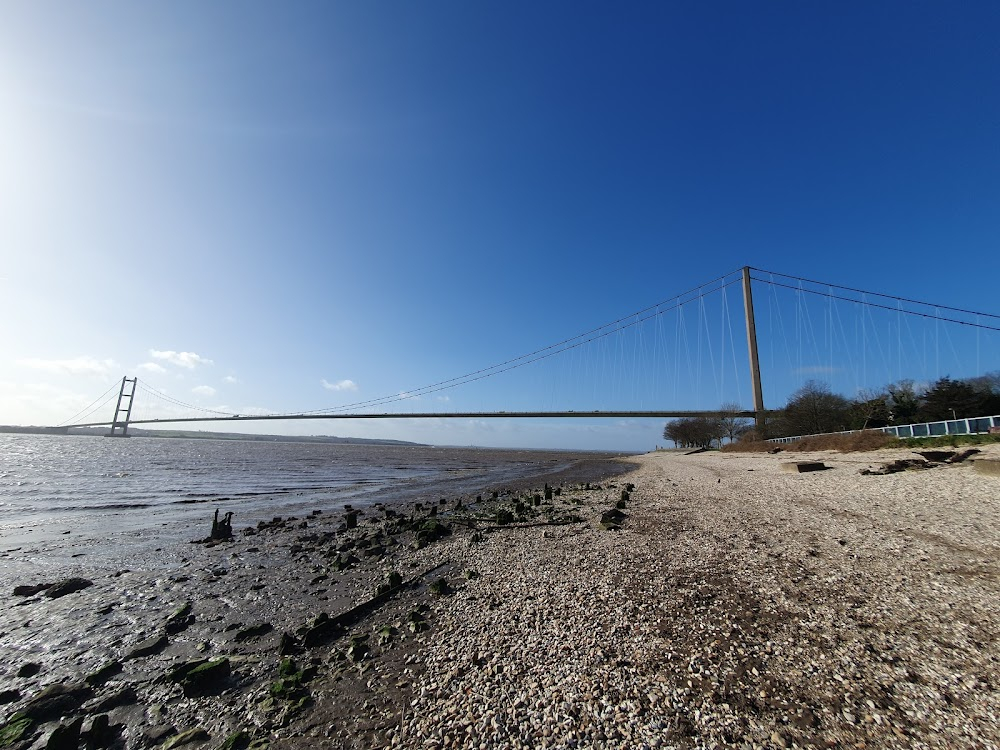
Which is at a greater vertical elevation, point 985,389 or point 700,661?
point 985,389

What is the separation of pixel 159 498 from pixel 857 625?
25.2 m

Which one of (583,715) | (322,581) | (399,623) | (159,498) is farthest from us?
(159,498)

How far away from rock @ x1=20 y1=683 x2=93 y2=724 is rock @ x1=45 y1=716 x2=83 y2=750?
1.73 feet

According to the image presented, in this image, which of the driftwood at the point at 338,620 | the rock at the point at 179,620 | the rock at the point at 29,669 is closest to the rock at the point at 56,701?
the rock at the point at 29,669

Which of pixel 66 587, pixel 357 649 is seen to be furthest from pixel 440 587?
pixel 66 587

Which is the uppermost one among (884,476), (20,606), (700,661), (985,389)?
(985,389)

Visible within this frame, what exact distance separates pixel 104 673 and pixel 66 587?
4.17 m

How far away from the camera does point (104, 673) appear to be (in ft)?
16.3

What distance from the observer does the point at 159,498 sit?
20062mm

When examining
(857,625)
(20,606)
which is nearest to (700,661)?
(857,625)

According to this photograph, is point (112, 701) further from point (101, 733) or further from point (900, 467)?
point (900, 467)

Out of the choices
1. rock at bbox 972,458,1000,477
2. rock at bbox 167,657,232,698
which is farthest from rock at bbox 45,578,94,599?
rock at bbox 972,458,1000,477

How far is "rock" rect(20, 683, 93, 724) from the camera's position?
427 centimetres

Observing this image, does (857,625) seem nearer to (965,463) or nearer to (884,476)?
(884,476)
